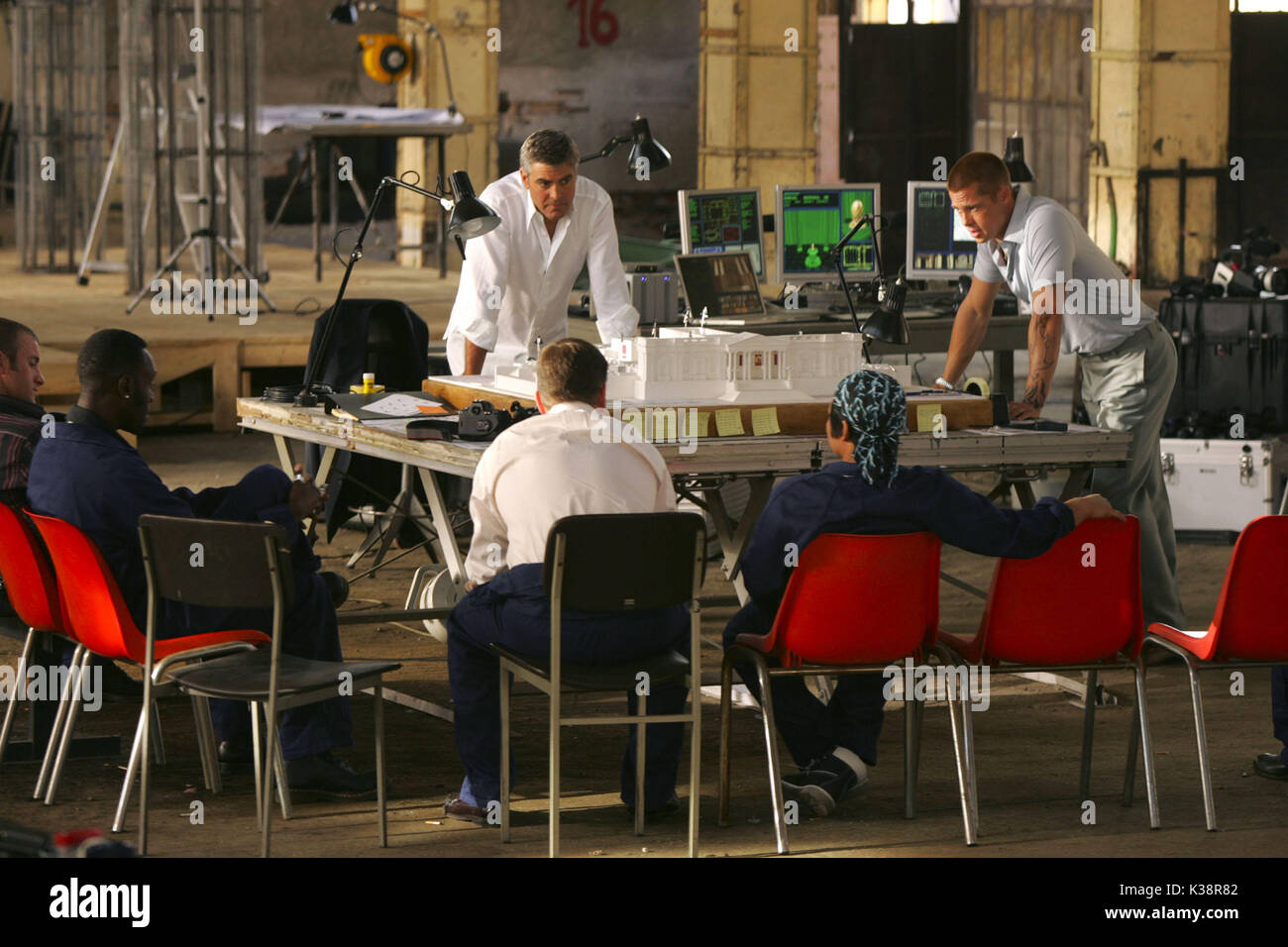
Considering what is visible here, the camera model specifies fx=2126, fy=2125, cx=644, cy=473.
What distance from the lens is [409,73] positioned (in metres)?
16.7

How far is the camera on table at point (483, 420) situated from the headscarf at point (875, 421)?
1051 millimetres

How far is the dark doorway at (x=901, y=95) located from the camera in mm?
15266

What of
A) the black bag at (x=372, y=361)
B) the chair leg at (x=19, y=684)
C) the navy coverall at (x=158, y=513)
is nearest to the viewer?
the navy coverall at (x=158, y=513)

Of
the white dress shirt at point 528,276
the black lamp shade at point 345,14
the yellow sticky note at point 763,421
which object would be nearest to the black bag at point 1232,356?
the white dress shirt at point 528,276

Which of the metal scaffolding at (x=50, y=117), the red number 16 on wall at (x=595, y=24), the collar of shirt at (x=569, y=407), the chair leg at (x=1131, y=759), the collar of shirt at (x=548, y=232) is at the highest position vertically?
the red number 16 on wall at (x=595, y=24)

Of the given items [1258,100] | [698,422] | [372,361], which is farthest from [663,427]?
[1258,100]

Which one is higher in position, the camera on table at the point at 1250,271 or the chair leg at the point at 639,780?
the camera on table at the point at 1250,271

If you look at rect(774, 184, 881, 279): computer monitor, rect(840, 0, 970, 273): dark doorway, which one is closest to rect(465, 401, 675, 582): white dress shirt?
rect(774, 184, 881, 279): computer monitor

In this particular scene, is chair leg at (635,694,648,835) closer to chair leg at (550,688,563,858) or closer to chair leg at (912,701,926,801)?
chair leg at (550,688,563,858)

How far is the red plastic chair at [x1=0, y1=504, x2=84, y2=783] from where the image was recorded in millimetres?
4719

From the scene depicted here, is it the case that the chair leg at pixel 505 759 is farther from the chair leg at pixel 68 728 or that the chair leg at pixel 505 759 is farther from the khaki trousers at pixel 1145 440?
the khaki trousers at pixel 1145 440

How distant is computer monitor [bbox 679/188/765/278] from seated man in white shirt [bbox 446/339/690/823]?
3.90 meters
